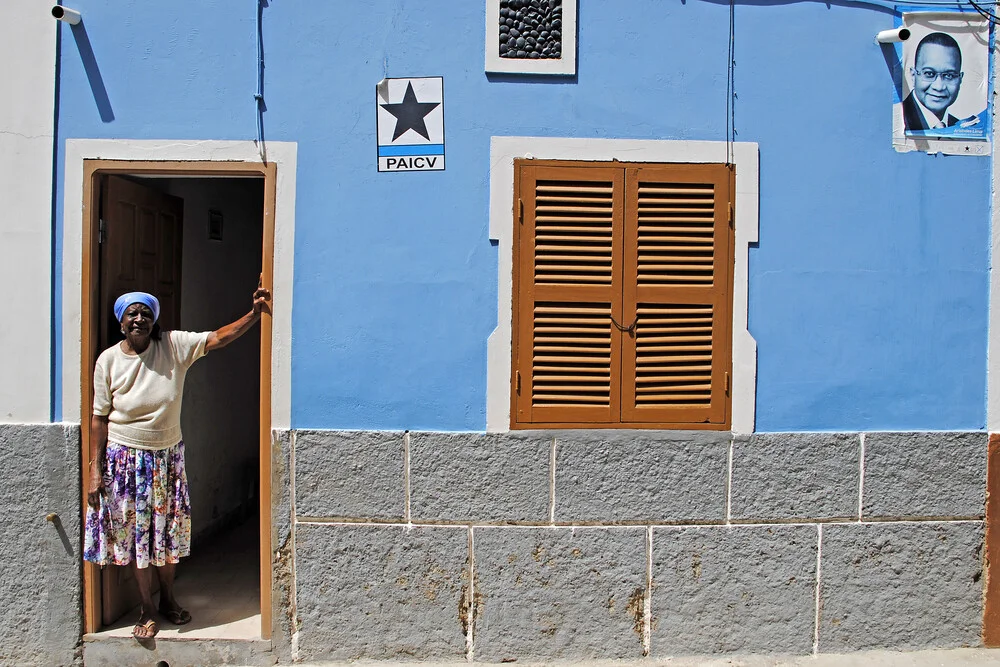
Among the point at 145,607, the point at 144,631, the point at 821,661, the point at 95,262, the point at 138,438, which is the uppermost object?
the point at 95,262

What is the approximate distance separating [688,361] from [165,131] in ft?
9.57

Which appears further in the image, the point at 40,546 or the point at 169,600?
the point at 169,600

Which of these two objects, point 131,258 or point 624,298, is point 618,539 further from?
point 131,258

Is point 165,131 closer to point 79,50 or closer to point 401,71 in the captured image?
point 79,50

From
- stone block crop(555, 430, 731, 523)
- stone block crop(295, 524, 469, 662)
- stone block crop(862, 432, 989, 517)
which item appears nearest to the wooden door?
stone block crop(295, 524, 469, 662)

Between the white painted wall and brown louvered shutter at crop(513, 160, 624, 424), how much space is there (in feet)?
7.83

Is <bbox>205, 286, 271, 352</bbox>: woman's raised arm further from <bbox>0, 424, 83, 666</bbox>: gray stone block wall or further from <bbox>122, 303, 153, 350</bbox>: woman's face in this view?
<bbox>0, 424, 83, 666</bbox>: gray stone block wall

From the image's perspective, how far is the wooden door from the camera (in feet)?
13.4

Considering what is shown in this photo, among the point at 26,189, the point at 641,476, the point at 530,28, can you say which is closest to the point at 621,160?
the point at 530,28

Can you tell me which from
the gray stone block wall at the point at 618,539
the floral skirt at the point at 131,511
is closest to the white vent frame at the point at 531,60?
the gray stone block wall at the point at 618,539

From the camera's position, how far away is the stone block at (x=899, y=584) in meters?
4.08

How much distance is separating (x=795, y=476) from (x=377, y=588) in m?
2.22

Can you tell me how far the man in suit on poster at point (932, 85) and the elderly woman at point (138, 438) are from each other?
11.4ft

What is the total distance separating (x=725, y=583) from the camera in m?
4.05
